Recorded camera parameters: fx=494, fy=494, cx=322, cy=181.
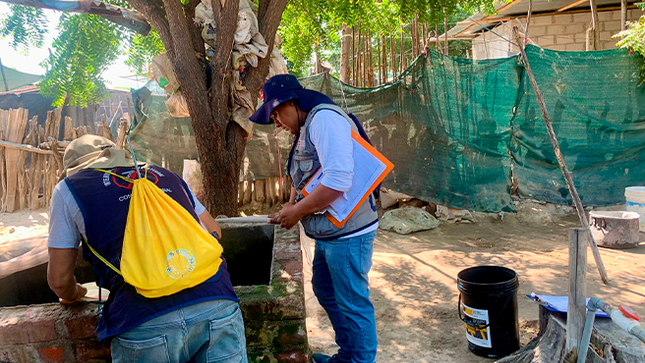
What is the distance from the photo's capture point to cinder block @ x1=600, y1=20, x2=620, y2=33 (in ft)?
36.8

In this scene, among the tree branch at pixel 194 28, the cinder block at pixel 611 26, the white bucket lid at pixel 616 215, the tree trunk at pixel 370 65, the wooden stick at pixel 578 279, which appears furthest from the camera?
the cinder block at pixel 611 26

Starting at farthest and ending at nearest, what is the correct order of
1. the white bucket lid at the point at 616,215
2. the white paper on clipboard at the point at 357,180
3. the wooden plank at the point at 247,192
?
1. the wooden plank at the point at 247,192
2. the white bucket lid at the point at 616,215
3. the white paper on clipboard at the point at 357,180

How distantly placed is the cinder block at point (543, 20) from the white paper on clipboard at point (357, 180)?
10645 mm

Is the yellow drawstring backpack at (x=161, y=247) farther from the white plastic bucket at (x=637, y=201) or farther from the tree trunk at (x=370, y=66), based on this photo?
the tree trunk at (x=370, y=66)

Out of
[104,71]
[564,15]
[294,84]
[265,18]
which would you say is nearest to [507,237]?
[265,18]

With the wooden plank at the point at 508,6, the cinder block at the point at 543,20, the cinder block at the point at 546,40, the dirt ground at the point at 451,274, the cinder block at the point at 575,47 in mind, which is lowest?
the dirt ground at the point at 451,274

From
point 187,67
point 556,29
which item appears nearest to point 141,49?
point 187,67

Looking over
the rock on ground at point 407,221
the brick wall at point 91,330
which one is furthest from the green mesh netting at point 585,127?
the brick wall at point 91,330

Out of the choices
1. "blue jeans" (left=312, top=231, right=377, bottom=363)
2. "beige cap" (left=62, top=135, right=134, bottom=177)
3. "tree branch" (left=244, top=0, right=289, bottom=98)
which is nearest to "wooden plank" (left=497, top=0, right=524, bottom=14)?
"tree branch" (left=244, top=0, right=289, bottom=98)

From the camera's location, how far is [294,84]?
2.87 metres

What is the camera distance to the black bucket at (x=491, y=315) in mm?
3469

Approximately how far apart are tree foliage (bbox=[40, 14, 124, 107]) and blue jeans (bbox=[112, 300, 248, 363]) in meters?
3.94

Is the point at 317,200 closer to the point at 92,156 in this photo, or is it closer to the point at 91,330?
the point at 92,156

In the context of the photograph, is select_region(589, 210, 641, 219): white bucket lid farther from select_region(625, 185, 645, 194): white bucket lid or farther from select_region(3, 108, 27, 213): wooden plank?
select_region(3, 108, 27, 213): wooden plank
